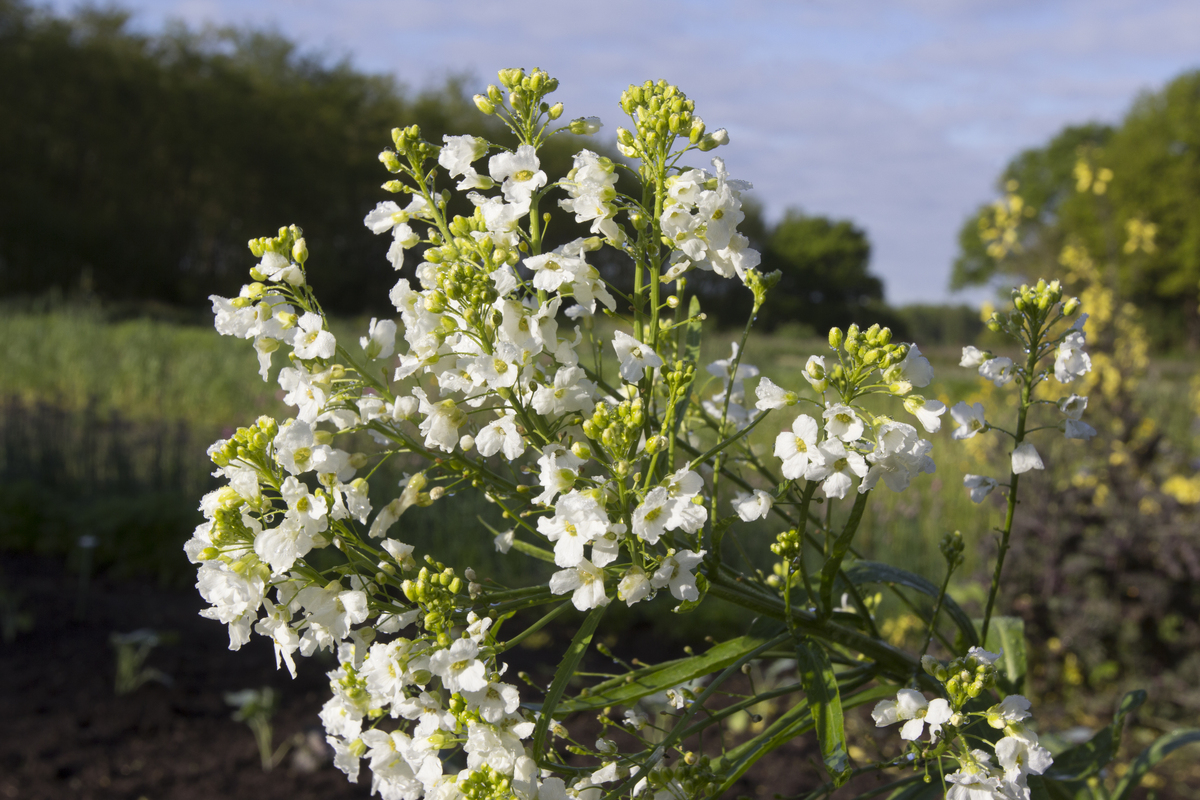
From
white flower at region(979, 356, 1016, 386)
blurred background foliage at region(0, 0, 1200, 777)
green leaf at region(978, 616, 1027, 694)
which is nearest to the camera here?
white flower at region(979, 356, 1016, 386)

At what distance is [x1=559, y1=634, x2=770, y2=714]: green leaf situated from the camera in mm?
1066

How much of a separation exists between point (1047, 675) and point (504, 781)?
391 cm

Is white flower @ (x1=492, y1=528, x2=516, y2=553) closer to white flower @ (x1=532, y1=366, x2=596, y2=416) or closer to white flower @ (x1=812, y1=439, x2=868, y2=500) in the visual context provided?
white flower @ (x1=532, y1=366, x2=596, y2=416)

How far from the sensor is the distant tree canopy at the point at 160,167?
2014cm

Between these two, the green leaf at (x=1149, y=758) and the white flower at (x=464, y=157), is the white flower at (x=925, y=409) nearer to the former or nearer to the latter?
the white flower at (x=464, y=157)

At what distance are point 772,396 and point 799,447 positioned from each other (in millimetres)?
71

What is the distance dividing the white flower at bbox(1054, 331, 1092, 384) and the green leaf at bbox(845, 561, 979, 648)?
342 millimetres

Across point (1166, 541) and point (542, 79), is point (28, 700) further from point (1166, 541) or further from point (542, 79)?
point (1166, 541)

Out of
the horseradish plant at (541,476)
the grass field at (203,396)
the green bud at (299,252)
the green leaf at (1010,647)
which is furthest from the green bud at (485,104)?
the grass field at (203,396)

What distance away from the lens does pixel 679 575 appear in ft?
2.94

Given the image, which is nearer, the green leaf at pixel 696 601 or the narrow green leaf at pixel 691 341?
the green leaf at pixel 696 601

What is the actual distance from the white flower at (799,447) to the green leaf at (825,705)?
0.85 feet

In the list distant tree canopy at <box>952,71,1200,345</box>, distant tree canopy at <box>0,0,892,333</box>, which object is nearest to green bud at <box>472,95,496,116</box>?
distant tree canopy at <box>0,0,892,333</box>

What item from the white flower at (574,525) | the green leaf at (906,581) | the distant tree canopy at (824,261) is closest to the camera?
the white flower at (574,525)
